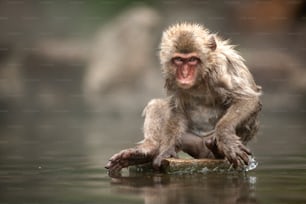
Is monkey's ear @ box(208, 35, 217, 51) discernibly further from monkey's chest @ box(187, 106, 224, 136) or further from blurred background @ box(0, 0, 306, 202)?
blurred background @ box(0, 0, 306, 202)

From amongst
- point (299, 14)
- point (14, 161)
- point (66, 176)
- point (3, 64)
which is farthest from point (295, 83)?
point (66, 176)

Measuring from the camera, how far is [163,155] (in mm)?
10352

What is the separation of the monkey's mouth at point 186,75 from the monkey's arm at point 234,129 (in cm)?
53

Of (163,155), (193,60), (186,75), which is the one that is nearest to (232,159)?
(163,155)

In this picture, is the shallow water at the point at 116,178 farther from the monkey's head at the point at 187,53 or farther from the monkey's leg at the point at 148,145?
the monkey's head at the point at 187,53

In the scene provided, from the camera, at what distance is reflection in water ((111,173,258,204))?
7637 millimetres

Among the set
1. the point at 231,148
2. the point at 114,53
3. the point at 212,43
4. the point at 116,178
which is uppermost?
the point at 114,53

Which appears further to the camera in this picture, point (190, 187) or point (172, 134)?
point (172, 134)

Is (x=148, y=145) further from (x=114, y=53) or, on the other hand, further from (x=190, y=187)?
(x=114, y=53)

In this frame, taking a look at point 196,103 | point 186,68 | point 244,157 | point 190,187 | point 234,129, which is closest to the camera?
point 190,187

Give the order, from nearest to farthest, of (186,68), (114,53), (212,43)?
(186,68), (212,43), (114,53)

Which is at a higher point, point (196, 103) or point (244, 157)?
point (196, 103)

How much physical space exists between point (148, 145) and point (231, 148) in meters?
1.06

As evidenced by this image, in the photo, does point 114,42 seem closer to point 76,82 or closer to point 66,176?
point 76,82
